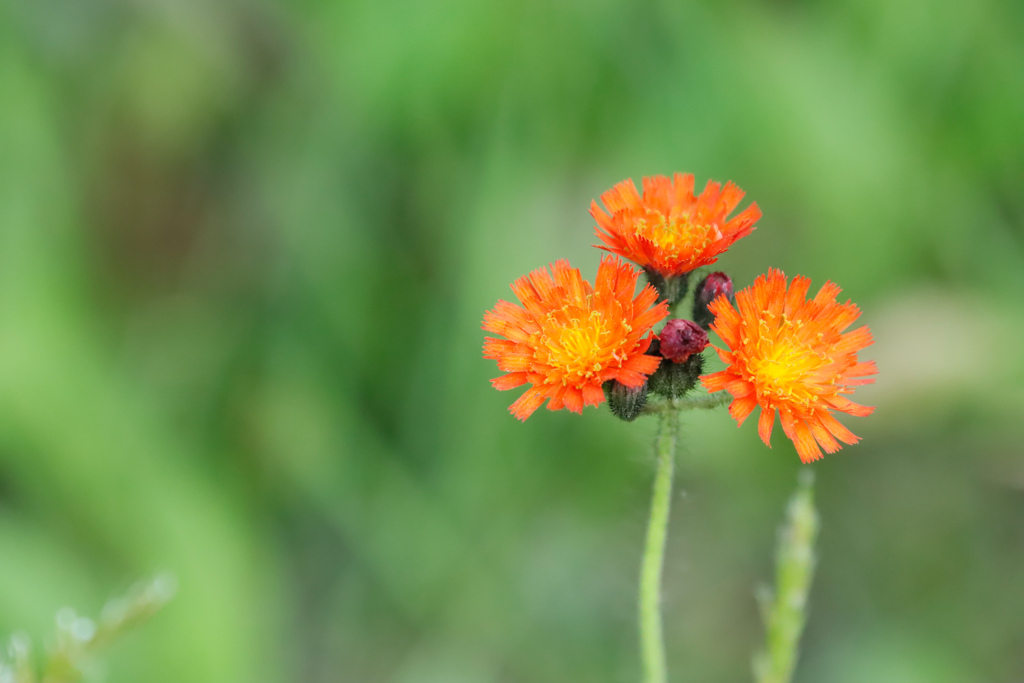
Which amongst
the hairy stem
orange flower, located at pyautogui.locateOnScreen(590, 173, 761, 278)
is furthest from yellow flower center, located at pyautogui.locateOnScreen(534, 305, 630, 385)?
the hairy stem

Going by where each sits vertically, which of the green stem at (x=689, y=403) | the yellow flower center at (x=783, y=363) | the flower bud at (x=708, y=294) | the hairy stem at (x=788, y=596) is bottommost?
the hairy stem at (x=788, y=596)

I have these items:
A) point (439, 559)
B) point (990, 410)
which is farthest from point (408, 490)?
point (990, 410)

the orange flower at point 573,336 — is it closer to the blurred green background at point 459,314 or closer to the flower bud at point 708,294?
A: the flower bud at point 708,294

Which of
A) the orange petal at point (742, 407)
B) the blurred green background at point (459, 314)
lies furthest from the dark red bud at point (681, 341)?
the blurred green background at point (459, 314)

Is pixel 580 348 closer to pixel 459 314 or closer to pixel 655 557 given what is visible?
pixel 655 557

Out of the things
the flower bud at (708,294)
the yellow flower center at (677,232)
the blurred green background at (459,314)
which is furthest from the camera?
the blurred green background at (459,314)

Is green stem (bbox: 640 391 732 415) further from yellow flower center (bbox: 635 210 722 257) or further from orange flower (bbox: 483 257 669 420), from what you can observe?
yellow flower center (bbox: 635 210 722 257)

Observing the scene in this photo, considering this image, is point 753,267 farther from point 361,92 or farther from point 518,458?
point 361,92
